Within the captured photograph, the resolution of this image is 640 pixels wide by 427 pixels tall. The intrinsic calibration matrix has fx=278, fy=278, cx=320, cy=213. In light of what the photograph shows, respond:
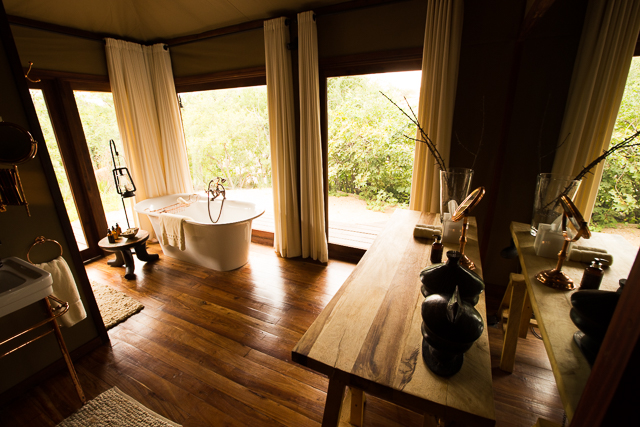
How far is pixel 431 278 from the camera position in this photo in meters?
0.86

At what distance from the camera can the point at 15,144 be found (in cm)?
148

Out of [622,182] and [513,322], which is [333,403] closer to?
[513,322]

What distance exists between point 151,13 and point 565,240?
13.3 feet

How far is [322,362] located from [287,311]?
1.66 m

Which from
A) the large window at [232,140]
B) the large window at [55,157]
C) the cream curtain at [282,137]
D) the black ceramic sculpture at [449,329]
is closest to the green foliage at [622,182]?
the black ceramic sculpture at [449,329]

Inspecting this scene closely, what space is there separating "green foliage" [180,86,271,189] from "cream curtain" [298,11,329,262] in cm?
90

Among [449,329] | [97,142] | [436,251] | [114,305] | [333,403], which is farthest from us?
[97,142]

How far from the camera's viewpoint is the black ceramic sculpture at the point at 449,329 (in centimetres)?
66

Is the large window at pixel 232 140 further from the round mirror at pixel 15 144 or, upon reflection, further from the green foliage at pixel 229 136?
the round mirror at pixel 15 144

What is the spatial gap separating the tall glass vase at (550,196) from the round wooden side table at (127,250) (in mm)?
3375

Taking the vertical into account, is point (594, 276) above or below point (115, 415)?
above

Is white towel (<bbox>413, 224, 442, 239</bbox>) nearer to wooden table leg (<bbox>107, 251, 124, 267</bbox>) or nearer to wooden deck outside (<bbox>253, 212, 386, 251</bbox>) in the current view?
wooden deck outside (<bbox>253, 212, 386, 251</bbox>)

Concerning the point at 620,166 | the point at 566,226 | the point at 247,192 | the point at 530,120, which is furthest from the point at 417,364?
the point at 247,192

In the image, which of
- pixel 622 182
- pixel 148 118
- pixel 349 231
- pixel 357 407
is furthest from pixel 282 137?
pixel 622 182
